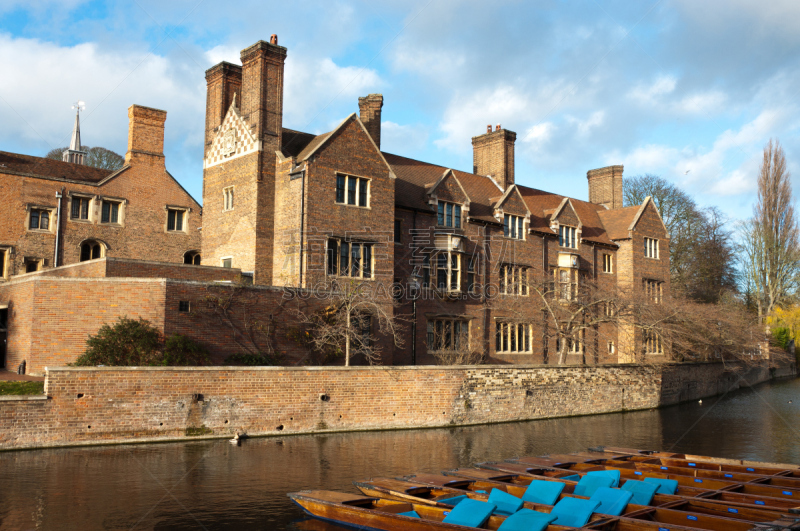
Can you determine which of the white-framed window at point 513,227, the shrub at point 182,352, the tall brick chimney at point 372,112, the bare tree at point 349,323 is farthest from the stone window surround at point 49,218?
the white-framed window at point 513,227

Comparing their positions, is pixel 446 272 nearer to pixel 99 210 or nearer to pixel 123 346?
pixel 123 346

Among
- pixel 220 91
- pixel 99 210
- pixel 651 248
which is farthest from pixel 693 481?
pixel 651 248

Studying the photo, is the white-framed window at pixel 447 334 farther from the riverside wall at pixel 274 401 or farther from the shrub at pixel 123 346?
the shrub at pixel 123 346

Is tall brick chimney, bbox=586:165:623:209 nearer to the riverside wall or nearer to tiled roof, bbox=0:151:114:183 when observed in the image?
the riverside wall

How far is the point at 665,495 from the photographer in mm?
Result: 11438

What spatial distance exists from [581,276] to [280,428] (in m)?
24.6

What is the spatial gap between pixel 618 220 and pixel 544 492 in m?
35.4

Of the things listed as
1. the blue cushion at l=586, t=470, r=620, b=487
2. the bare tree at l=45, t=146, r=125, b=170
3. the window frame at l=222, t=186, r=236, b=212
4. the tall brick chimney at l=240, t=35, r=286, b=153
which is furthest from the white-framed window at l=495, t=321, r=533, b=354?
the bare tree at l=45, t=146, r=125, b=170

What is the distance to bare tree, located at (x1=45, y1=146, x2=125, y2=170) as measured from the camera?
5447 centimetres

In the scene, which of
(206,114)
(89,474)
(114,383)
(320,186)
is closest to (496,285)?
(320,186)

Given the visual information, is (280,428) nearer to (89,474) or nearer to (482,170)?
(89,474)

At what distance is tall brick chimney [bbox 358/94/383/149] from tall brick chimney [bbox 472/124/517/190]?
31.8ft

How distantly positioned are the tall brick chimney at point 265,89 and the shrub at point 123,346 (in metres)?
10.3

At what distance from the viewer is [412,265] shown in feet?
101
